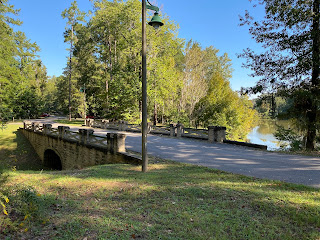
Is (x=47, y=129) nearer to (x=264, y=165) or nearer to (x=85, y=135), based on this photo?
(x=85, y=135)

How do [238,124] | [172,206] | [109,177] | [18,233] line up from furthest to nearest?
[238,124], [109,177], [172,206], [18,233]

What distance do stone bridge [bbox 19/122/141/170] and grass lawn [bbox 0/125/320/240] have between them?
368 centimetres

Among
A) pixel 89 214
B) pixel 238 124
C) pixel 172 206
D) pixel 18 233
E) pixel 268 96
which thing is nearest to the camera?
pixel 18 233

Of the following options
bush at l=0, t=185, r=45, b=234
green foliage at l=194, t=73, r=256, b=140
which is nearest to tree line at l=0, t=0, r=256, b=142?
green foliage at l=194, t=73, r=256, b=140

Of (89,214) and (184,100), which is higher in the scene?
(184,100)

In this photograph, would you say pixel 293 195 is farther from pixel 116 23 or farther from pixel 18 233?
pixel 116 23

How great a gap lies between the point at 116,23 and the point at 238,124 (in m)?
22.4

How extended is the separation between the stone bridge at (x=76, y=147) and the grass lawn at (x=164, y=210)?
3.68 m

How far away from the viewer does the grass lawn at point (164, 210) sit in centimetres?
294

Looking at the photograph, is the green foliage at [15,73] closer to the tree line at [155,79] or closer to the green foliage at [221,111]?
the tree line at [155,79]

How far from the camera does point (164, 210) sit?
3682 mm

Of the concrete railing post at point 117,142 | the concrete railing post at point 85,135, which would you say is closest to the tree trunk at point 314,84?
the concrete railing post at point 117,142

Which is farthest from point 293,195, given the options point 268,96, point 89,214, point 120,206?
point 268,96

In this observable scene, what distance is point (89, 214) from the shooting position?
3455 mm
